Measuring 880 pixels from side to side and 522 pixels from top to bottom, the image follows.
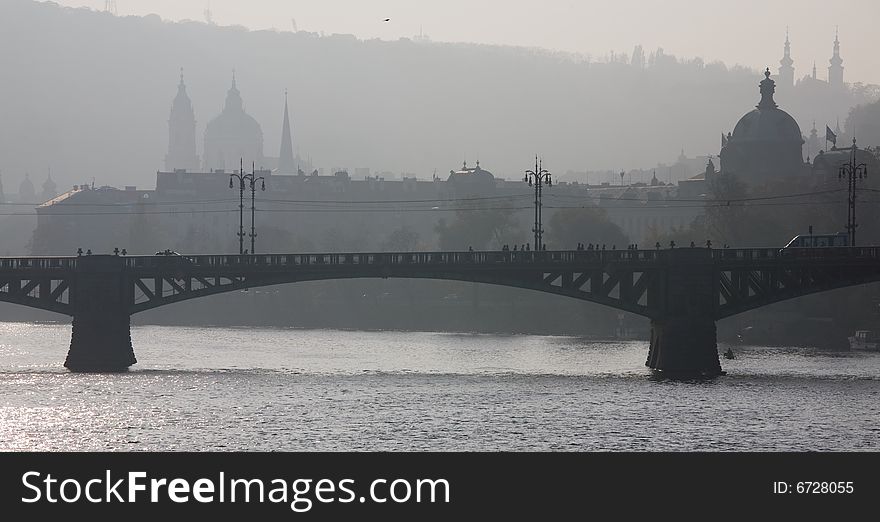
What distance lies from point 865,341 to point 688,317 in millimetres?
37964

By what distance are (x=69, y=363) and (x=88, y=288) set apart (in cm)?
554

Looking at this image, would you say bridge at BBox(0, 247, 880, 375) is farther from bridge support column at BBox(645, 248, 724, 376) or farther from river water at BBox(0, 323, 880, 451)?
river water at BBox(0, 323, 880, 451)

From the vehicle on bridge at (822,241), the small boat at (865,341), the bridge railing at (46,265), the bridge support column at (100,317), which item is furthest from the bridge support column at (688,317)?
the bridge railing at (46,265)

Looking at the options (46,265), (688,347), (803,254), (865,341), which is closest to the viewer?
(688,347)

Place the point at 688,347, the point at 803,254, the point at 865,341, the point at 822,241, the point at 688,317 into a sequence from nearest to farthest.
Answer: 1. the point at 688,347
2. the point at 688,317
3. the point at 803,254
4. the point at 822,241
5. the point at 865,341

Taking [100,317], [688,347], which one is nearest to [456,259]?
[688,347]

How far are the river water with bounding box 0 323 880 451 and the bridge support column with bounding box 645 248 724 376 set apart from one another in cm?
248

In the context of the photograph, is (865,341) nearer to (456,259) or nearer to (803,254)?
(803,254)

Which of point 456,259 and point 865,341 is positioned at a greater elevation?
point 456,259

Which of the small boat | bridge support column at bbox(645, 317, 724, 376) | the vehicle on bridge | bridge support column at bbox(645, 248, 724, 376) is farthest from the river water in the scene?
the vehicle on bridge

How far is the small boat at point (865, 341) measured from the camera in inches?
6262

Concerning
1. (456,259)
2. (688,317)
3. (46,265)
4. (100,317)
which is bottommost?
(100,317)

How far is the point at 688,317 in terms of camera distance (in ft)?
420
